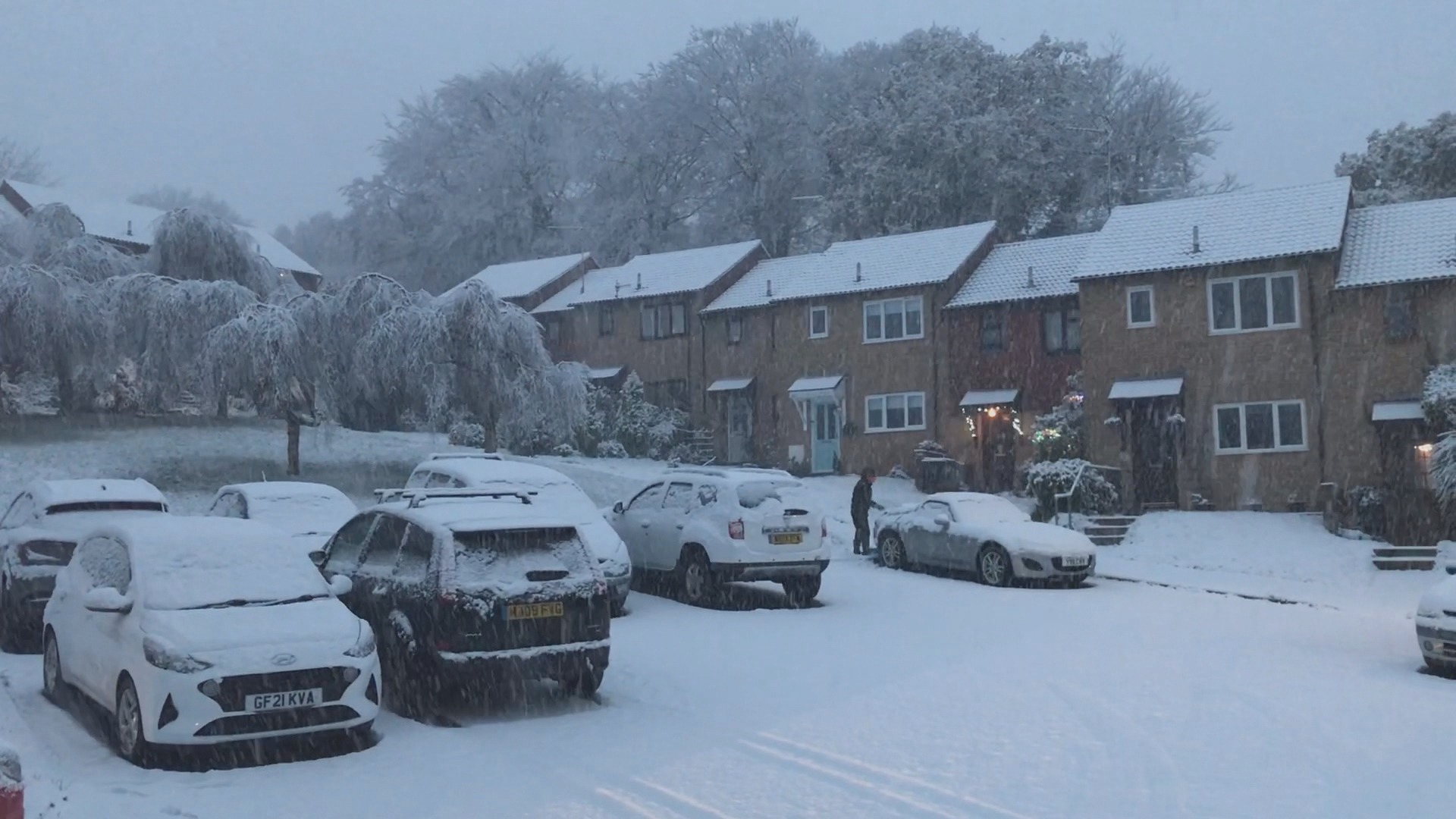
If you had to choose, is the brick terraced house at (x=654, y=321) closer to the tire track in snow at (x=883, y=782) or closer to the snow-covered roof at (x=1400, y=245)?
the snow-covered roof at (x=1400, y=245)

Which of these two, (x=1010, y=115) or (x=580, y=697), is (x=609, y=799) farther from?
(x=1010, y=115)

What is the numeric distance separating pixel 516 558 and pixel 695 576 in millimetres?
6306

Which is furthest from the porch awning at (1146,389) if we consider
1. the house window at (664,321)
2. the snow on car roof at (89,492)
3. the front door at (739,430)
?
the snow on car roof at (89,492)

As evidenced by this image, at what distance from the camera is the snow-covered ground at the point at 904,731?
A: 7570 mm

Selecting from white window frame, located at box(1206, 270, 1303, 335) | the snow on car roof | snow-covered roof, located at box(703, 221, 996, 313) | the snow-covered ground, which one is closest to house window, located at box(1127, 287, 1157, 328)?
white window frame, located at box(1206, 270, 1303, 335)

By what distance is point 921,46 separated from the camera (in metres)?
53.5

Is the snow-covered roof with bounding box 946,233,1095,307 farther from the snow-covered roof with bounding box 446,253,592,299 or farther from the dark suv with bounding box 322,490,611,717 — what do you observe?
the dark suv with bounding box 322,490,611,717

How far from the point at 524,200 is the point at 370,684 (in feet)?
181

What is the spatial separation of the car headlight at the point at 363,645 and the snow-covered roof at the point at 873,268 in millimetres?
27906

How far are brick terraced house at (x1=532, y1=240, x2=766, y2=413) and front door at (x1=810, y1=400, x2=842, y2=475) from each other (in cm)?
467

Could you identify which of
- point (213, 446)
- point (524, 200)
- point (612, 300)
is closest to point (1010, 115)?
point (612, 300)

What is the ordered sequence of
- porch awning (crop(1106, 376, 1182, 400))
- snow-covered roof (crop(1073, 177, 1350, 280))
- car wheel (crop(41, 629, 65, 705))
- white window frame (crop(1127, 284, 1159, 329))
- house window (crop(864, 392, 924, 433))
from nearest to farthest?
car wheel (crop(41, 629, 65, 705)) < snow-covered roof (crop(1073, 177, 1350, 280)) < porch awning (crop(1106, 376, 1182, 400)) < white window frame (crop(1127, 284, 1159, 329)) < house window (crop(864, 392, 924, 433))

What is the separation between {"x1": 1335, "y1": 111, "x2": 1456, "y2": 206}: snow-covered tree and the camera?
40844 mm

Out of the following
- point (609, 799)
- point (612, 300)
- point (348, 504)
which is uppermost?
point (612, 300)
